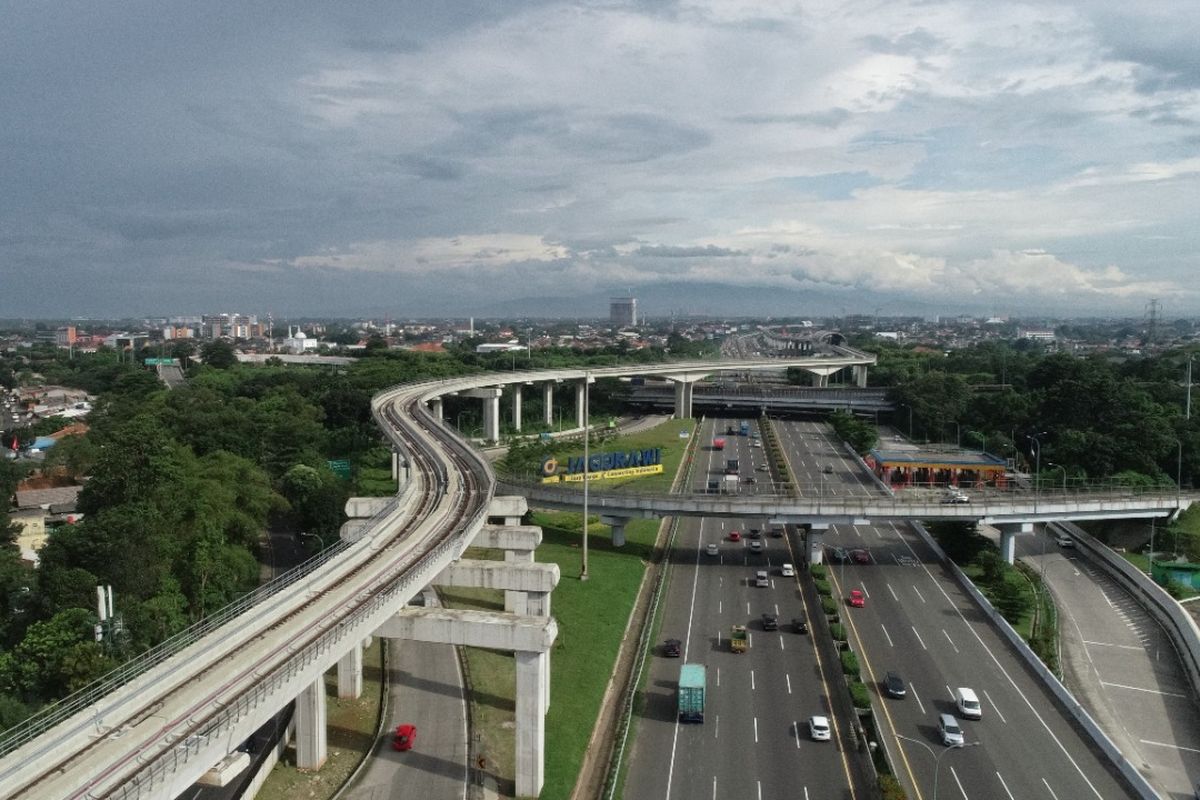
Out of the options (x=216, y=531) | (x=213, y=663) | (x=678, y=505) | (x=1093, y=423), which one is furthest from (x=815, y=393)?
(x=213, y=663)

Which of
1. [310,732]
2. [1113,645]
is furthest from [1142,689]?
[310,732]

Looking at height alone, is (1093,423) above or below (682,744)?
above

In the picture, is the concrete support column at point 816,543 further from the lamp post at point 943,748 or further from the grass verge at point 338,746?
the grass verge at point 338,746

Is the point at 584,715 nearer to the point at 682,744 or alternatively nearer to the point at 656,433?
the point at 682,744

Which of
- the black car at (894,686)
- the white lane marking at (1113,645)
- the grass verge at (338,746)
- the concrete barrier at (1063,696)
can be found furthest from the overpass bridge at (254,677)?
the white lane marking at (1113,645)

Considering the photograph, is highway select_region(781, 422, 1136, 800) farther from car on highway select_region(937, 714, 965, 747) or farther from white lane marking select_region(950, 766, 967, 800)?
car on highway select_region(937, 714, 965, 747)
